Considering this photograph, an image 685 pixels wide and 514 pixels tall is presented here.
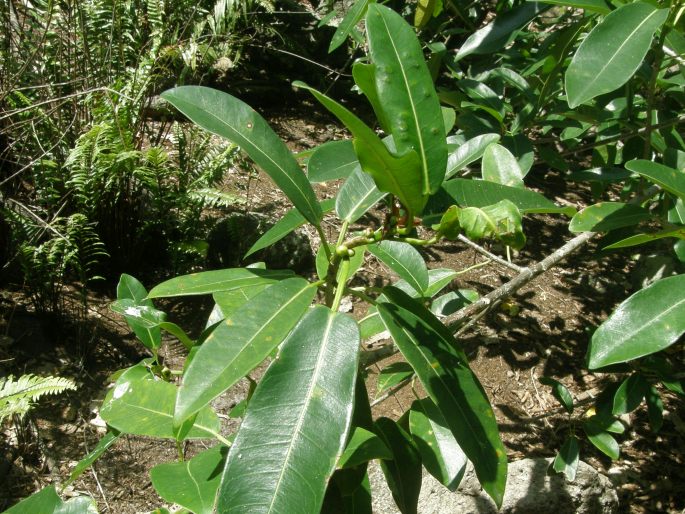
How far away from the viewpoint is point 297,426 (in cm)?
69

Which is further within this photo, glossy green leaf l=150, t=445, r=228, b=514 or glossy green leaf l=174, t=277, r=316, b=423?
glossy green leaf l=150, t=445, r=228, b=514

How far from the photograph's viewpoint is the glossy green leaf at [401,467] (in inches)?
41.4

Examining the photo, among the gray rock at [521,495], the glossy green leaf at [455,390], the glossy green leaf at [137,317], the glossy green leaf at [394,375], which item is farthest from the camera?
the gray rock at [521,495]

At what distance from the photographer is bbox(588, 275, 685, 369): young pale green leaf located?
3.10 feet

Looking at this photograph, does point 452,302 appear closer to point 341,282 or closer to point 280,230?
point 280,230

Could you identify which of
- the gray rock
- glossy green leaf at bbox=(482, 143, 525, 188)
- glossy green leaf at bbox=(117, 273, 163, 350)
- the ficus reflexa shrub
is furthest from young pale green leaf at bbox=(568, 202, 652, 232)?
the gray rock

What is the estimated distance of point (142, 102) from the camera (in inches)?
152

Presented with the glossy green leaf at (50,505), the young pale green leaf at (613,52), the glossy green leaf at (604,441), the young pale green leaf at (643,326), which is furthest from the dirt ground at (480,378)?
the glossy green leaf at (50,505)

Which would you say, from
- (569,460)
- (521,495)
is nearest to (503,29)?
(569,460)

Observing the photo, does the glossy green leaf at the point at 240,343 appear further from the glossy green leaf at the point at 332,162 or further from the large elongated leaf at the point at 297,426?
the glossy green leaf at the point at 332,162

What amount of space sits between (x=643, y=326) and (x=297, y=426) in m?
0.60

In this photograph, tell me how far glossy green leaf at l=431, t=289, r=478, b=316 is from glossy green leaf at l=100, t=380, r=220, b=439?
0.77 m

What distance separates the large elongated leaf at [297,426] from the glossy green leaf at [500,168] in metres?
0.54

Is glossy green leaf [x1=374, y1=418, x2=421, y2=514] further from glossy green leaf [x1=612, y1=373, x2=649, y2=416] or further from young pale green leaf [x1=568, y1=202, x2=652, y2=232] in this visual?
glossy green leaf [x1=612, y1=373, x2=649, y2=416]
